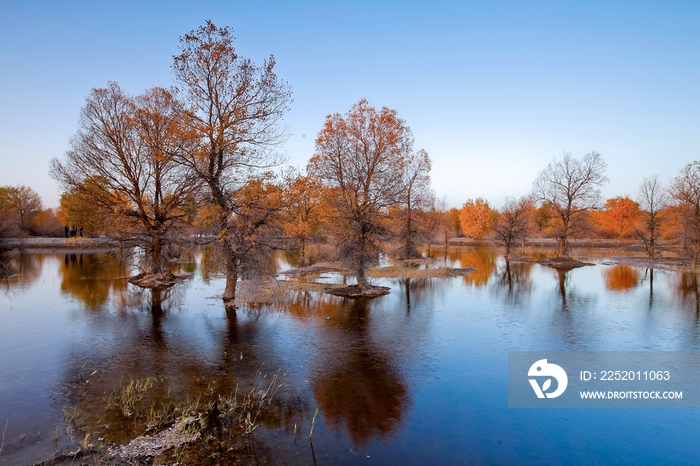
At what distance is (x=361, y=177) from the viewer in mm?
28359

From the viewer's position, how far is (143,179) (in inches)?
1272

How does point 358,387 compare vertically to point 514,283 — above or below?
below

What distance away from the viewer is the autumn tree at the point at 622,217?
94.8m

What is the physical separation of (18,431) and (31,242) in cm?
7978

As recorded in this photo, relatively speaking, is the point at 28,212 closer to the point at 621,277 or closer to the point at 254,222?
the point at 254,222

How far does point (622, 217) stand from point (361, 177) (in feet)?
308

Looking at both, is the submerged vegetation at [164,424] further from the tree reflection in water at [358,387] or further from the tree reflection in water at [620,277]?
the tree reflection in water at [620,277]

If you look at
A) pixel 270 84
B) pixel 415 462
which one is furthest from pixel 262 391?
pixel 270 84

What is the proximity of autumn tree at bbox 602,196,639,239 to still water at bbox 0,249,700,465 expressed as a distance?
77.9 metres
